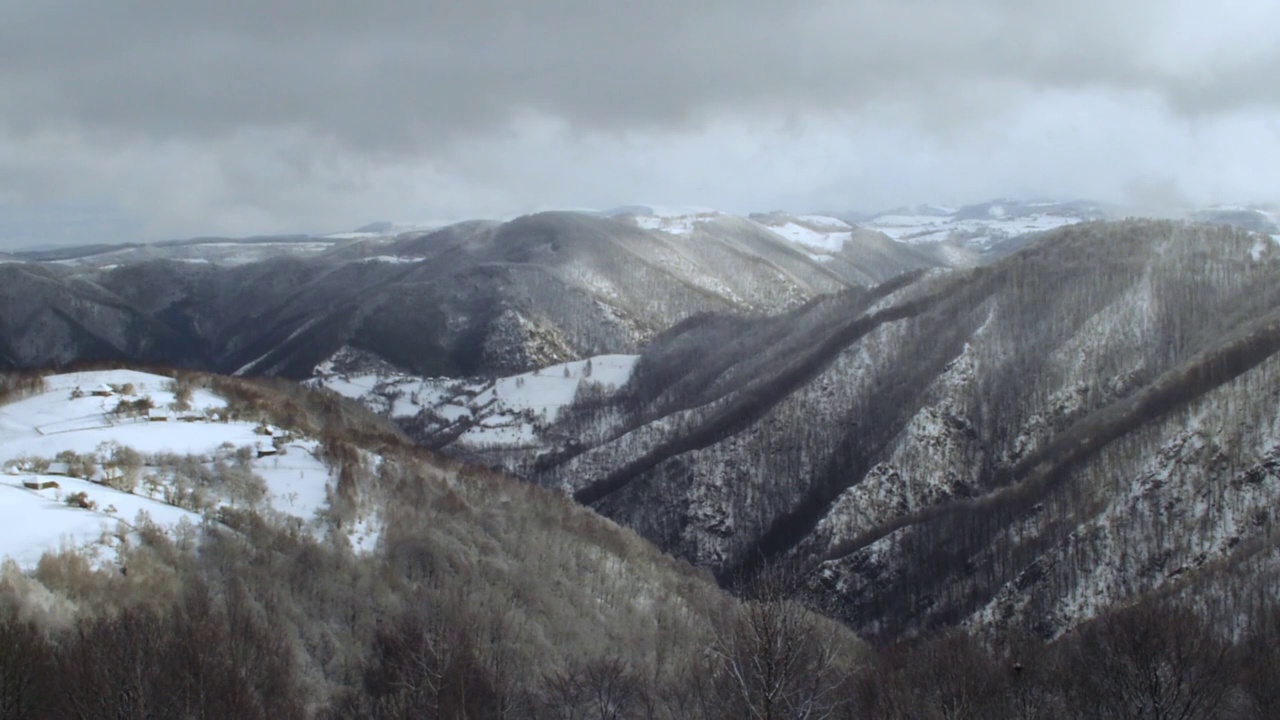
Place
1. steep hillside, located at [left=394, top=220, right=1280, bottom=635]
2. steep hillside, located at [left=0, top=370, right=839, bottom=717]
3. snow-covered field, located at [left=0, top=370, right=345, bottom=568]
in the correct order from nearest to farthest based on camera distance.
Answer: steep hillside, located at [left=0, top=370, right=839, bottom=717]
snow-covered field, located at [left=0, top=370, right=345, bottom=568]
steep hillside, located at [left=394, top=220, right=1280, bottom=635]

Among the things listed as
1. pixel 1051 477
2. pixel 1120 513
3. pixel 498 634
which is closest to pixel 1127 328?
pixel 1051 477

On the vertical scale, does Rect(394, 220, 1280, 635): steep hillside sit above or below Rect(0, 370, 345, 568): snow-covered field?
below

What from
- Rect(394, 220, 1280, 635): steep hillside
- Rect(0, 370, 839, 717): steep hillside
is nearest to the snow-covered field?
Rect(0, 370, 839, 717): steep hillside

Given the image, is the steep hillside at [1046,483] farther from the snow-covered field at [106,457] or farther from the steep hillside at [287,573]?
the snow-covered field at [106,457]

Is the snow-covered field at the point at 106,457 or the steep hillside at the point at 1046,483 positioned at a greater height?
the snow-covered field at the point at 106,457

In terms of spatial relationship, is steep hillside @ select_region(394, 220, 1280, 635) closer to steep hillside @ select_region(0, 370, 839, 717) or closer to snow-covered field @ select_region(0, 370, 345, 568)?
steep hillside @ select_region(0, 370, 839, 717)

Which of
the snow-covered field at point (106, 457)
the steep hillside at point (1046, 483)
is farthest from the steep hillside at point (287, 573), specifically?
the steep hillside at point (1046, 483)

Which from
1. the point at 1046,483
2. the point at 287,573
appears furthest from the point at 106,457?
the point at 1046,483

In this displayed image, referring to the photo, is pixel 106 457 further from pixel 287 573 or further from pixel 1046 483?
pixel 1046 483
